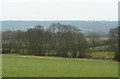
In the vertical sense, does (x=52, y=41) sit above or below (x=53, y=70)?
above

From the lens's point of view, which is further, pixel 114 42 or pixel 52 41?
pixel 52 41

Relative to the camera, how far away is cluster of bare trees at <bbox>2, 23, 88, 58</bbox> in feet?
152

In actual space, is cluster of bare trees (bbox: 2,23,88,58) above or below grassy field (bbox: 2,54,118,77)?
above

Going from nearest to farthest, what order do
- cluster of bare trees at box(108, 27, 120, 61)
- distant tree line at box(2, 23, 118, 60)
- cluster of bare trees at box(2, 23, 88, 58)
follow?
cluster of bare trees at box(108, 27, 120, 61), distant tree line at box(2, 23, 118, 60), cluster of bare trees at box(2, 23, 88, 58)

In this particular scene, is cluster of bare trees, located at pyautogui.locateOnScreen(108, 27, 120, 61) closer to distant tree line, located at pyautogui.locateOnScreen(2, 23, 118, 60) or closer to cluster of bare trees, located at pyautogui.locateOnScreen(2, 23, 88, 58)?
distant tree line, located at pyautogui.locateOnScreen(2, 23, 118, 60)

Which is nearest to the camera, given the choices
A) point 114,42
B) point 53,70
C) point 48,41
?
point 53,70

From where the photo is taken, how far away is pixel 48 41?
4881 cm

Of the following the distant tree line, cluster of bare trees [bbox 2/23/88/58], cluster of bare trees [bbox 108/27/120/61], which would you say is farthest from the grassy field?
cluster of bare trees [bbox 2/23/88/58]

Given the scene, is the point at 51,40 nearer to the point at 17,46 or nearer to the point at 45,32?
the point at 45,32

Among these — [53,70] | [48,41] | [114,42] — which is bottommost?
[53,70]

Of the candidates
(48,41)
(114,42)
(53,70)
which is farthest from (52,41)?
(53,70)

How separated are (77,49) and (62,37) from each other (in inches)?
219

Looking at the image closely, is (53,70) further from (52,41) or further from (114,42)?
(52,41)

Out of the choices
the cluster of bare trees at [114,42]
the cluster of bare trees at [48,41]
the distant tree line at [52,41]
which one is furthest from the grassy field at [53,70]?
the cluster of bare trees at [48,41]
